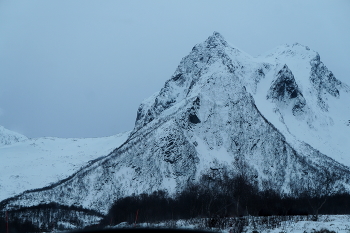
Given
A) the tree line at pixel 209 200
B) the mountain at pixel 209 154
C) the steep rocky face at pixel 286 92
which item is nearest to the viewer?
the tree line at pixel 209 200

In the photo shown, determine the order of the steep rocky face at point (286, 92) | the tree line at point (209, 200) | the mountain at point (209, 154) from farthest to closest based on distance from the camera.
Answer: the steep rocky face at point (286, 92)
the mountain at point (209, 154)
the tree line at point (209, 200)

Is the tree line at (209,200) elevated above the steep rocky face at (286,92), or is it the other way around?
the steep rocky face at (286,92)

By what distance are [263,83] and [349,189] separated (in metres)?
83.1

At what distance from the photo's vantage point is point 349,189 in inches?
4943

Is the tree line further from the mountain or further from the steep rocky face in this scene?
the steep rocky face

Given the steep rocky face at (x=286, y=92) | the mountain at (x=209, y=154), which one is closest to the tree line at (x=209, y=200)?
the mountain at (x=209, y=154)

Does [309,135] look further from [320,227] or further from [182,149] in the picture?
[320,227]

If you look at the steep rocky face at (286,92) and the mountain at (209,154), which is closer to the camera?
the mountain at (209,154)

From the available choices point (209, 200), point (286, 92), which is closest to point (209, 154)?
point (209, 200)

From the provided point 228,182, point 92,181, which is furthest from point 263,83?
point 92,181

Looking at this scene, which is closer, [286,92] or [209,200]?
[209,200]

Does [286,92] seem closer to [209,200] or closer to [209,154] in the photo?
[209,154]

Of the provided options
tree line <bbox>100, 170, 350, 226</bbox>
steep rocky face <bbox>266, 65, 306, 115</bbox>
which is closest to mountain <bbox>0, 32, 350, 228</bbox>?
tree line <bbox>100, 170, 350, 226</bbox>

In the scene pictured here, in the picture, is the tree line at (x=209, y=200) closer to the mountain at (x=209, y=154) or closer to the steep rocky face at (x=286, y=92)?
the mountain at (x=209, y=154)
